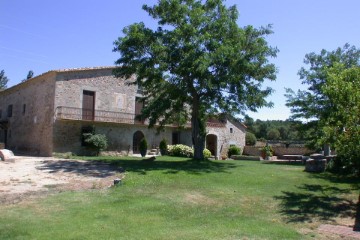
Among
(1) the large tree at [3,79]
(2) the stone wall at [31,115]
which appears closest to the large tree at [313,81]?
(2) the stone wall at [31,115]

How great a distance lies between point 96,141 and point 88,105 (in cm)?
309

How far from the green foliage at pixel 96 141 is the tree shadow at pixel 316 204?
1663 centimetres

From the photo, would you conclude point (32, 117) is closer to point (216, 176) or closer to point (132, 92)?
point (132, 92)

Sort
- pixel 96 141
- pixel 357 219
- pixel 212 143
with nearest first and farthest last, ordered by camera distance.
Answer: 1. pixel 357 219
2. pixel 96 141
3. pixel 212 143

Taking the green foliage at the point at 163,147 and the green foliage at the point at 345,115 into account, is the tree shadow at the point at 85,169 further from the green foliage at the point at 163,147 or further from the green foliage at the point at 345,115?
the green foliage at the point at 163,147

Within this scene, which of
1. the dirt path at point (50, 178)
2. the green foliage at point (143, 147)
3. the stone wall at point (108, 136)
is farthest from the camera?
the green foliage at point (143, 147)

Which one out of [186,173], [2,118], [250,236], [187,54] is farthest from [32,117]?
[250,236]

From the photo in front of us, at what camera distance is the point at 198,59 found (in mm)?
18172

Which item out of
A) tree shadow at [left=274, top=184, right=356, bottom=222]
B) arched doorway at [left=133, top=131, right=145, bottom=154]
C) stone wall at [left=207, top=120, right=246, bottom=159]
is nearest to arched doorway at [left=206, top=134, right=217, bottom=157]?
stone wall at [left=207, top=120, right=246, bottom=159]

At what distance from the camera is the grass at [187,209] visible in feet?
25.2

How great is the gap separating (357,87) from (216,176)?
6.79m

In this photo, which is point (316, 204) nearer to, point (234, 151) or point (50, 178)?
point (50, 178)

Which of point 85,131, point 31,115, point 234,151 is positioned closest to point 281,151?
point 234,151

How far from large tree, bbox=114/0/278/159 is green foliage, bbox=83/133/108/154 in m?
7.14
